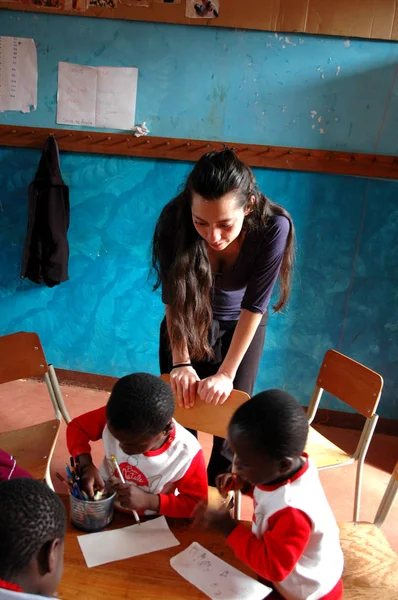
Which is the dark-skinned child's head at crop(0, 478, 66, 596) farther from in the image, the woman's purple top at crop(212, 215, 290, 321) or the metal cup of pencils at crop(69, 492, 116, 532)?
the woman's purple top at crop(212, 215, 290, 321)

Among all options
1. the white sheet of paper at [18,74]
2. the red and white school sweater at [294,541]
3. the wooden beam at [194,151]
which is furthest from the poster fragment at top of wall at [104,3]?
the red and white school sweater at [294,541]

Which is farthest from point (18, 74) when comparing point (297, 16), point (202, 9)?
point (297, 16)

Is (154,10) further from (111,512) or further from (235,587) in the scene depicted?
(235,587)

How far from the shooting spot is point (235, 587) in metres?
0.93

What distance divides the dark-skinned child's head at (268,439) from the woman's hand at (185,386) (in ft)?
1.64

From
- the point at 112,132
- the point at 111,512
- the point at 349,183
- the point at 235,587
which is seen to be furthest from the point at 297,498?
the point at 112,132

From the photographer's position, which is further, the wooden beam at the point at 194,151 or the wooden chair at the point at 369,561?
the wooden beam at the point at 194,151

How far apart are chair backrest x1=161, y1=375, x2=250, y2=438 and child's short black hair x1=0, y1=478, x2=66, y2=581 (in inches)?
32.0

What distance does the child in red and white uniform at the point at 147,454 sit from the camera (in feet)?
3.63

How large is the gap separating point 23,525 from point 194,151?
2364mm

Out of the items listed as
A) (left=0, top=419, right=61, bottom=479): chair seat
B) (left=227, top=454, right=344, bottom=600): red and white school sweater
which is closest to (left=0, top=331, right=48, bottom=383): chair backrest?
(left=0, top=419, right=61, bottom=479): chair seat

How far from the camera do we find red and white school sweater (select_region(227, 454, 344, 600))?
94 centimetres

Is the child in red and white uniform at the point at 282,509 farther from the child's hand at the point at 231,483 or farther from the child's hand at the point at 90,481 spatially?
the child's hand at the point at 90,481

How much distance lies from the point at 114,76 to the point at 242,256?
1.67 metres
